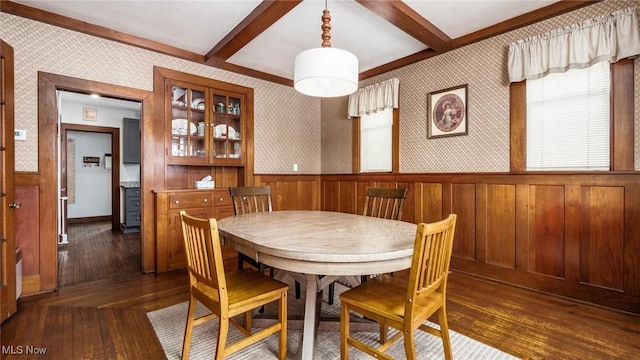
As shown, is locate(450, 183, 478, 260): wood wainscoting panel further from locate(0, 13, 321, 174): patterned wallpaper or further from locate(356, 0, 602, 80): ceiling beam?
locate(0, 13, 321, 174): patterned wallpaper

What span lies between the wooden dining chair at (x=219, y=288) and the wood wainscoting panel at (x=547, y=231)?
2.44m

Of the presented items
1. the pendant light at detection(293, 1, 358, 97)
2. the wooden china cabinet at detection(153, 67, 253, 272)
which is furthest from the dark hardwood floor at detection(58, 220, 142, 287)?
the pendant light at detection(293, 1, 358, 97)

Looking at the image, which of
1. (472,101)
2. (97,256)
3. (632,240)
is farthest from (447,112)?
(97,256)

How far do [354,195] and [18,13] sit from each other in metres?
4.03

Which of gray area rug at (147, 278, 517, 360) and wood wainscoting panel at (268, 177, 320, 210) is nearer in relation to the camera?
gray area rug at (147, 278, 517, 360)

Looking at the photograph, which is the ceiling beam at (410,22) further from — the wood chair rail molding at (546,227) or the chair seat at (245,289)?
the chair seat at (245,289)

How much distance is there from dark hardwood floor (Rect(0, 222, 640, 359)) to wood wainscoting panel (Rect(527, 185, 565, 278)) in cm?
28

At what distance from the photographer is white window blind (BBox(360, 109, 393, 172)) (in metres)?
3.97

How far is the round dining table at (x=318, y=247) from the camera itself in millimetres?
A: 1344

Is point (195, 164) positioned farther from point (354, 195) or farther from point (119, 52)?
point (354, 195)

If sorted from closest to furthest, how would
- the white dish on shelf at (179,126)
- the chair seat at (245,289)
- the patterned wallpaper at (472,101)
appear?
the chair seat at (245,289)
the patterned wallpaper at (472,101)
the white dish on shelf at (179,126)

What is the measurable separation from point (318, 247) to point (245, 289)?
1.81 feet

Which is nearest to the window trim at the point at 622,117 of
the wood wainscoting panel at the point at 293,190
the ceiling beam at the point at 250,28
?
the ceiling beam at the point at 250,28

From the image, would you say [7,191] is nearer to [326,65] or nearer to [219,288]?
[219,288]
